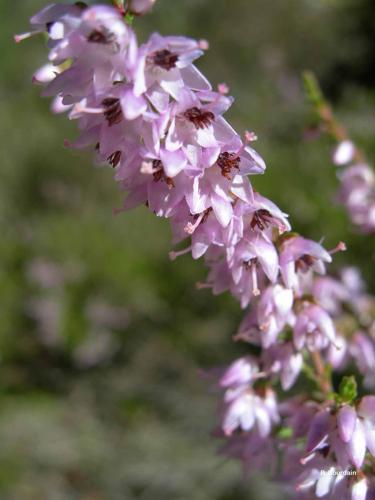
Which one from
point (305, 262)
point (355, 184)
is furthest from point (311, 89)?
point (305, 262)

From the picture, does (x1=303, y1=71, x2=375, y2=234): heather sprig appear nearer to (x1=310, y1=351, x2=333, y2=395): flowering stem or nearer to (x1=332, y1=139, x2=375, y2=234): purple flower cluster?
(x1=332, y1=139, x2=375, y2=234): purple flower cluster

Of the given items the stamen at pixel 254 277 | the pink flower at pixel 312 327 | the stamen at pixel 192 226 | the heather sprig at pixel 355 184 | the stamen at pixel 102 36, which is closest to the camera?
the stamen at pixel 102 36

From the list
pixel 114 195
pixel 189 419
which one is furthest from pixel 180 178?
pixel 114 195

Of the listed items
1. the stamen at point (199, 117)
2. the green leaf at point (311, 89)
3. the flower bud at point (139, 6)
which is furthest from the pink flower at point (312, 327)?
the green leaf at point (311, 89)

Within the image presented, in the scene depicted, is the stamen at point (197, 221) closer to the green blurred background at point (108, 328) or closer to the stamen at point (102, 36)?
the stamen at point (102, 36)

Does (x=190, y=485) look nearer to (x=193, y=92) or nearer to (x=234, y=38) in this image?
(x=193, y=92)

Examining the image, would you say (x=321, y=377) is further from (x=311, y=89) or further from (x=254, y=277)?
(x=311, y=89)

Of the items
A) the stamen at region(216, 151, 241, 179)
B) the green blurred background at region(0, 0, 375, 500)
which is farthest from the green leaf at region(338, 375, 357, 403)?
the green blurred background at region(0, 0, 375, 500)
